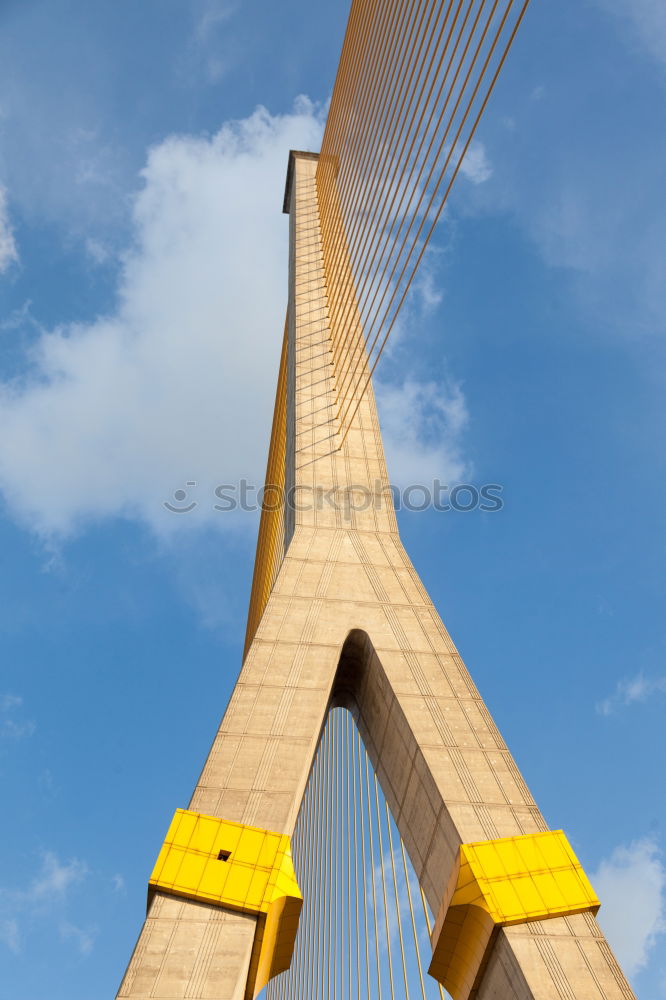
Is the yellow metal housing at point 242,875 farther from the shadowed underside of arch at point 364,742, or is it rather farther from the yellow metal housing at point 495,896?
the yellow metal housing at point 495,896

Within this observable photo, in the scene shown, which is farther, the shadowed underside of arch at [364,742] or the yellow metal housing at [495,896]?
the yellow metal housing at [495,896]

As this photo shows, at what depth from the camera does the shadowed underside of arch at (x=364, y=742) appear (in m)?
6.24

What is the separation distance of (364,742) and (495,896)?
2725 mm

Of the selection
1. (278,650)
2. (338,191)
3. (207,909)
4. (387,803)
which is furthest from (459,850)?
(338,191)

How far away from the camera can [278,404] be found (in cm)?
1912

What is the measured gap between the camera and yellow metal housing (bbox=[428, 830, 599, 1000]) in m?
6.60

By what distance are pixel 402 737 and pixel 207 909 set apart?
261cm

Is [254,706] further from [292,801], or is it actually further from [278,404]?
[278,404]

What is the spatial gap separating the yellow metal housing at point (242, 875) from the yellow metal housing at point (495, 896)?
4.55ft

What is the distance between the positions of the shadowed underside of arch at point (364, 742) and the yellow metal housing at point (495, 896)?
0.09 m

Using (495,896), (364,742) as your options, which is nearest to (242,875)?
(495,896)

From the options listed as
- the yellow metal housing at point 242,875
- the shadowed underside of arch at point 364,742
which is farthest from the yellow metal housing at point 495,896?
the yellow metal housing at point 242,875

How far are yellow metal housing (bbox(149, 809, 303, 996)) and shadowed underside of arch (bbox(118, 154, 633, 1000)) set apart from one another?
0.09 metres


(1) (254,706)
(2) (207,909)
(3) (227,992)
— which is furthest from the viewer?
(1) (254,706)
